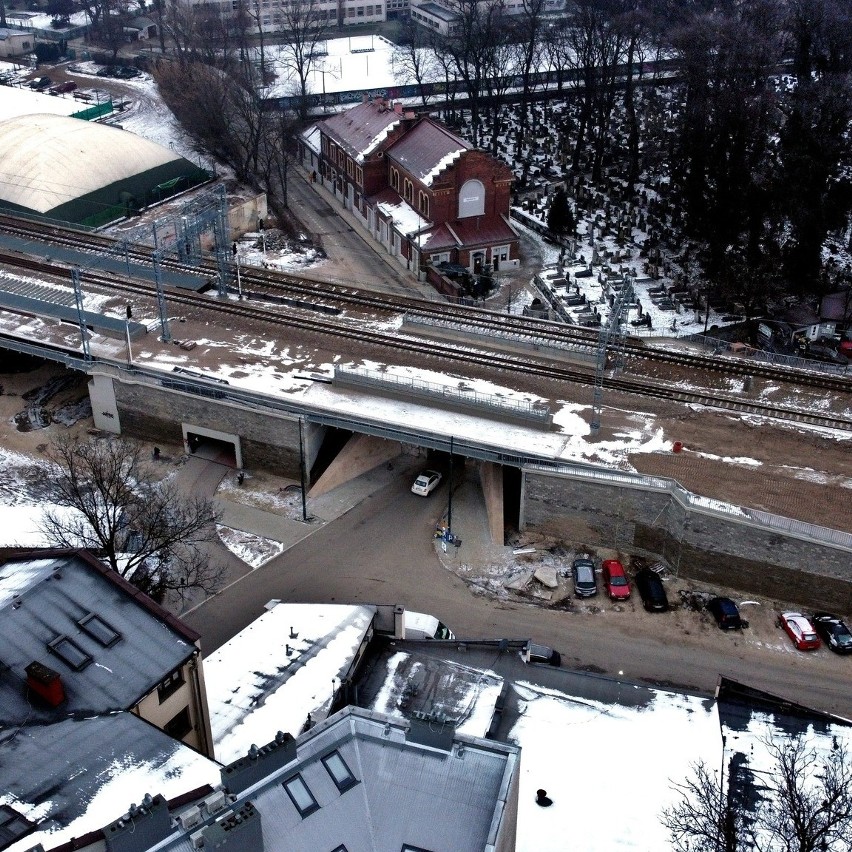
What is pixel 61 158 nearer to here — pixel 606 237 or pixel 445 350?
pixel 445 350

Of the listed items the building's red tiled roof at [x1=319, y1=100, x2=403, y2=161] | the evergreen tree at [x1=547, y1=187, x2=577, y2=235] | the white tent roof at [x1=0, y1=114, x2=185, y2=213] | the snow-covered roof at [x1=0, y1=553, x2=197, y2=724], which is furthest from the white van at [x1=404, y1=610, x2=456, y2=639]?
the white tent roof at [x1=0, y1=114, x2=185, y2=213]

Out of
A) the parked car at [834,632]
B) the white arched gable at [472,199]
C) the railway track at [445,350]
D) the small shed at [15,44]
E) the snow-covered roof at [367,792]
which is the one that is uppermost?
the small shed at [15,44]

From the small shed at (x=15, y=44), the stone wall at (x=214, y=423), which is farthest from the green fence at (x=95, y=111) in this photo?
the stone wall at (x=214, y=423)

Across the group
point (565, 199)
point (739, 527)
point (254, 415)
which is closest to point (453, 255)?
point (565, 199)

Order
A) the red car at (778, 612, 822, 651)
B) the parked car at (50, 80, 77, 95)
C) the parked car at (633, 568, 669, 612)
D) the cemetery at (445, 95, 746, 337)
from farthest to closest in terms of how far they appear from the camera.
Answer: the parked car at (50, 80, 77, 95)
the cemetery at (445, 95, 746, 337)
the parked car at (633, 568, 669, 612)
the red car at (778, 612, 822, 651)

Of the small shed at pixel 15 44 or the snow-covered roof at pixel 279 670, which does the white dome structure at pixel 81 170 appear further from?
the small shed at pixel 15 44

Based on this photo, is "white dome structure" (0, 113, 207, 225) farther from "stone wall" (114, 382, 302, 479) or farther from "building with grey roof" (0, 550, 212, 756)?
"building with grey roof" (0, 550, 212, 756)
